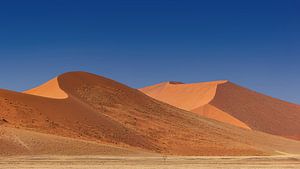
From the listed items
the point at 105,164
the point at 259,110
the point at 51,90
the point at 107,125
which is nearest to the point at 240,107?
the point at 259,110

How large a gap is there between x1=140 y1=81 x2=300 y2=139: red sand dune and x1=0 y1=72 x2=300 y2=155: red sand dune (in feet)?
71.8

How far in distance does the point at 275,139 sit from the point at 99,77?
24176 millimetres

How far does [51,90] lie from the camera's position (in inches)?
2312

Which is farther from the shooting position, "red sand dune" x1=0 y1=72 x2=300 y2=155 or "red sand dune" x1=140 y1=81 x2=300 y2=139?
"red sand dune" x1=140 y1=81 x2=300 y2=139

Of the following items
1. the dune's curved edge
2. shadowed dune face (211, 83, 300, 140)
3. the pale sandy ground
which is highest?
shadowed dune face (211, 83, 300, 140)

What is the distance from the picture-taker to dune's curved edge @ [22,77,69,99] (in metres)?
54.5

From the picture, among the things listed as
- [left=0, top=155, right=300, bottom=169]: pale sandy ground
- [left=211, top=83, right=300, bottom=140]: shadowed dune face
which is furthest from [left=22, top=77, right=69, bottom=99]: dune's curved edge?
[left=211, top=83, right=300, bottom=140]: shadowed dune face

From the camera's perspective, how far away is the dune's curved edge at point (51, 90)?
54.5 meters

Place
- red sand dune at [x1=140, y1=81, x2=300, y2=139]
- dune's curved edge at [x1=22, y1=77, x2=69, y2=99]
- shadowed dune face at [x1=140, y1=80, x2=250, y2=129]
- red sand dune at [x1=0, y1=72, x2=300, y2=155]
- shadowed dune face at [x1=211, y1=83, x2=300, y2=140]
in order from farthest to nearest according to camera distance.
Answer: shadowed dune face at [x1=211, y1=83, x2=300, y2=140], shadowed dune face at [x1=140, y1=80, x2=250, y2=129], red sand dune at [x1=140, y1=81, x2=300, y2=139], dune's curved edge at [x1=22, y1=77, x2=69, y2=99], red sand dune at [x1=0, y1=72, x2=300, y2=155]

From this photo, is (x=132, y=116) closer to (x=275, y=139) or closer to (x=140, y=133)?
(x=140, y=133)

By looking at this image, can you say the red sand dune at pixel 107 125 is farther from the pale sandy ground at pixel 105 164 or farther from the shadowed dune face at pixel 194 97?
the shadowed dune face at pixel 194 97

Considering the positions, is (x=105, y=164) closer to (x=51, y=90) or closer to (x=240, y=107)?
(x=51, y=90)

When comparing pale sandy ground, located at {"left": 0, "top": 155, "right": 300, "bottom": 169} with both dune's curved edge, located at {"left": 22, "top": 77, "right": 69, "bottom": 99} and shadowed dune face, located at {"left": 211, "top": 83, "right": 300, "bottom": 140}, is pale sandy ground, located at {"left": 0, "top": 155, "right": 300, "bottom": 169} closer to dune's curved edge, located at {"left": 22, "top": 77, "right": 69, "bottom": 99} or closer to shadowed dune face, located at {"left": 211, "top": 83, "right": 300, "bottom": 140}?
dune's curved edge, located at {"left": 22, "top": 77, "right": 69, "bottom": 99}

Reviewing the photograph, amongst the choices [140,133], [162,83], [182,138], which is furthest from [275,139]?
[162,83]
